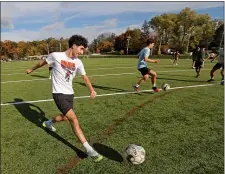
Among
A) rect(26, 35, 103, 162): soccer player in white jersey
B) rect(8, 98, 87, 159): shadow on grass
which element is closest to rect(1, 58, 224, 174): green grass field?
rect(8, 98, 87, 159): shadow on grass

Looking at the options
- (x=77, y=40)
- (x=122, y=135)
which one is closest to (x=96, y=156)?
(x=122, y=135)

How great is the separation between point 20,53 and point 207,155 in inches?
4682

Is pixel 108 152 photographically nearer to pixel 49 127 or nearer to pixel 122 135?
pixel 122 135

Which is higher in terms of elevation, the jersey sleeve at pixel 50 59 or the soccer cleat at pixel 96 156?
the jersey sleeve at pixel 50 59

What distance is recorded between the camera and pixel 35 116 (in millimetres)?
7543

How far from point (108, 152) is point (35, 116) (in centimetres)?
342

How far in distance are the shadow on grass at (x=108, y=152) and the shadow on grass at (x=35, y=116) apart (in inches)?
13.0

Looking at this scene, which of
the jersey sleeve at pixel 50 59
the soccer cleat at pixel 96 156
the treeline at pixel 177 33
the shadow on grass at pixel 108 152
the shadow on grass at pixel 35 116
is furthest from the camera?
the treeline at pixel 177 33

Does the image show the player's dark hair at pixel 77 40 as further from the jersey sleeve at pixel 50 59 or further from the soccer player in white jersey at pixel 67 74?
the jersey sleeve at pixel 50 59

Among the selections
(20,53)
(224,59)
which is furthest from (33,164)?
(20,53)

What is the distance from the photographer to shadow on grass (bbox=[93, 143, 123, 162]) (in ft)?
15.3

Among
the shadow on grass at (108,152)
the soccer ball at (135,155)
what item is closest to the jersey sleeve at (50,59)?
the shadow on grass at (108,152)

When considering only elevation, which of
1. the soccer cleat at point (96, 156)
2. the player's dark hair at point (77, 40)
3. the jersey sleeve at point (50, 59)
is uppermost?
the player's dark hair at point (77, 40)

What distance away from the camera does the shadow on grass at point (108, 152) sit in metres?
4.65
